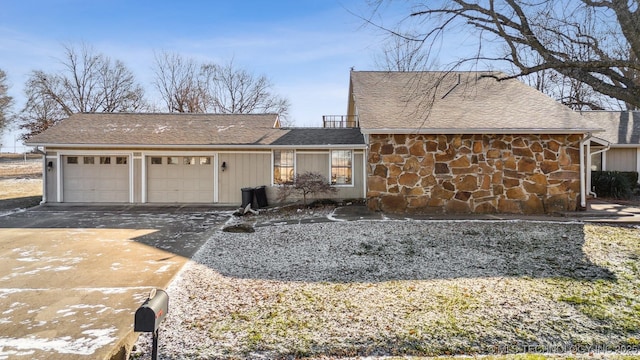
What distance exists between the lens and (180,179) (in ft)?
42.2

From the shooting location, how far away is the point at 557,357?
118 inches

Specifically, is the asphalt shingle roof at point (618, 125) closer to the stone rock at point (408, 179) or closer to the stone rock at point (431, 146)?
the stone rock at point (431, 146)

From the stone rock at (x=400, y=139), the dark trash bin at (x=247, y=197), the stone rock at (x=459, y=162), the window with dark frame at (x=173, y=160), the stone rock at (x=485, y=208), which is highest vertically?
the stone rock at (x=400, y=139)

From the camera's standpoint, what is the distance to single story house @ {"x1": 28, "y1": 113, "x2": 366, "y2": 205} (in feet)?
41.2

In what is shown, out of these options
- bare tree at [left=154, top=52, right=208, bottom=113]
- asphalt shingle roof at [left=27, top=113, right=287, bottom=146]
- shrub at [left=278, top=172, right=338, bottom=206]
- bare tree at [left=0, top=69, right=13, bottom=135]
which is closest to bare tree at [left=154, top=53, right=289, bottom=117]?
bare tree at [left=154, top=52, right=208, bottom=113]

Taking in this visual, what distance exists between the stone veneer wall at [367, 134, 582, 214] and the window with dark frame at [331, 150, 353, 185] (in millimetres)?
2848

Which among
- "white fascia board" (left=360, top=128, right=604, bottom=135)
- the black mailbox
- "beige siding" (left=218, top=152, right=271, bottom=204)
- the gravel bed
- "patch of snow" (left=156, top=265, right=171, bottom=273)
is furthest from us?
"beige siding" (left=218, top=152, right=271, bottom=204)

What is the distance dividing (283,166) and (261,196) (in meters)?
1.48

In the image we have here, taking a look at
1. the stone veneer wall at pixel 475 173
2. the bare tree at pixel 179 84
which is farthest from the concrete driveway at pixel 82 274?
the bare tree at pixel 179 84

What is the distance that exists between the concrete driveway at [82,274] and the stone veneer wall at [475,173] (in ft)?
17.2

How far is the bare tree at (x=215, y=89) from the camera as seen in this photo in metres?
31.2

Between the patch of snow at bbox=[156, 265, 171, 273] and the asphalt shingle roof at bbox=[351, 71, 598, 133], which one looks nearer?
Result: the patch of snow at bbox=[156, 265, 171, 273]

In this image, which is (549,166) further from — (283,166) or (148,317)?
(148,317)

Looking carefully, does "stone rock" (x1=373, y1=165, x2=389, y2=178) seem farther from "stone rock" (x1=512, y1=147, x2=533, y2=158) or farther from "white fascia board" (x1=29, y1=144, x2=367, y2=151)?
"stone rock" (x1=512, y1=147, x2=533, y2=158)
